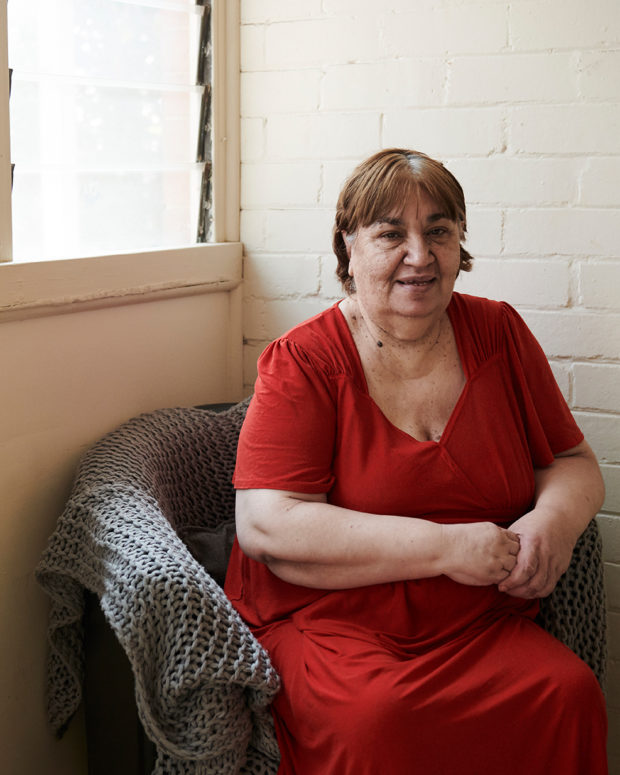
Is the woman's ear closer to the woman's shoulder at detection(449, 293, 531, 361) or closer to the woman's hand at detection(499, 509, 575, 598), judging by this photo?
the woman's shoulder at detection(449, 293, 531, 361)

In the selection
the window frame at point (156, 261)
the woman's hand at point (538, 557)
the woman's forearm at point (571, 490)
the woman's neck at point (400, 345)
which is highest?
the window frame at point (156, 261)

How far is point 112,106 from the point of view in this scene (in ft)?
6.50

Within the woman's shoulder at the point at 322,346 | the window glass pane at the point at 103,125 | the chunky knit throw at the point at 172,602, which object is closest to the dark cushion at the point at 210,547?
the chunky knit throw at the point at 172,602

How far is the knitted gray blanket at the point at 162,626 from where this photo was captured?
137 centimetres

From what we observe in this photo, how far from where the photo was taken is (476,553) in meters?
1.51

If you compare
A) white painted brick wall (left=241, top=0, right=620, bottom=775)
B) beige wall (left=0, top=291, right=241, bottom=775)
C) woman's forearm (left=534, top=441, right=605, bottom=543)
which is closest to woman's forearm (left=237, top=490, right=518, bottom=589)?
woman's forearm (left=534, top=441, right=605, bottom=543)

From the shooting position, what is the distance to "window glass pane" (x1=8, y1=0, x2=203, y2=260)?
1775mm

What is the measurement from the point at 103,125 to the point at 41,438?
71 cm

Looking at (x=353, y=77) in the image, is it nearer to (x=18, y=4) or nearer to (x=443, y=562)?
(x=18, y=4)

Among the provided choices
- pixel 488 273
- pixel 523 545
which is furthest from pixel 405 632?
pixel 488 273

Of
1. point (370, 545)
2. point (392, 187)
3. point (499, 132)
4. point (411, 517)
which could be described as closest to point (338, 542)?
point (370, 545)

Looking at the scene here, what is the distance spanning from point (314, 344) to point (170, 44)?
0.95 m

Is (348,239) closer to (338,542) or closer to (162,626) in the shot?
(338,542)

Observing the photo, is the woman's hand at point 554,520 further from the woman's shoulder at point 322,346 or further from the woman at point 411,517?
the woman's shoulder at point 322,346
